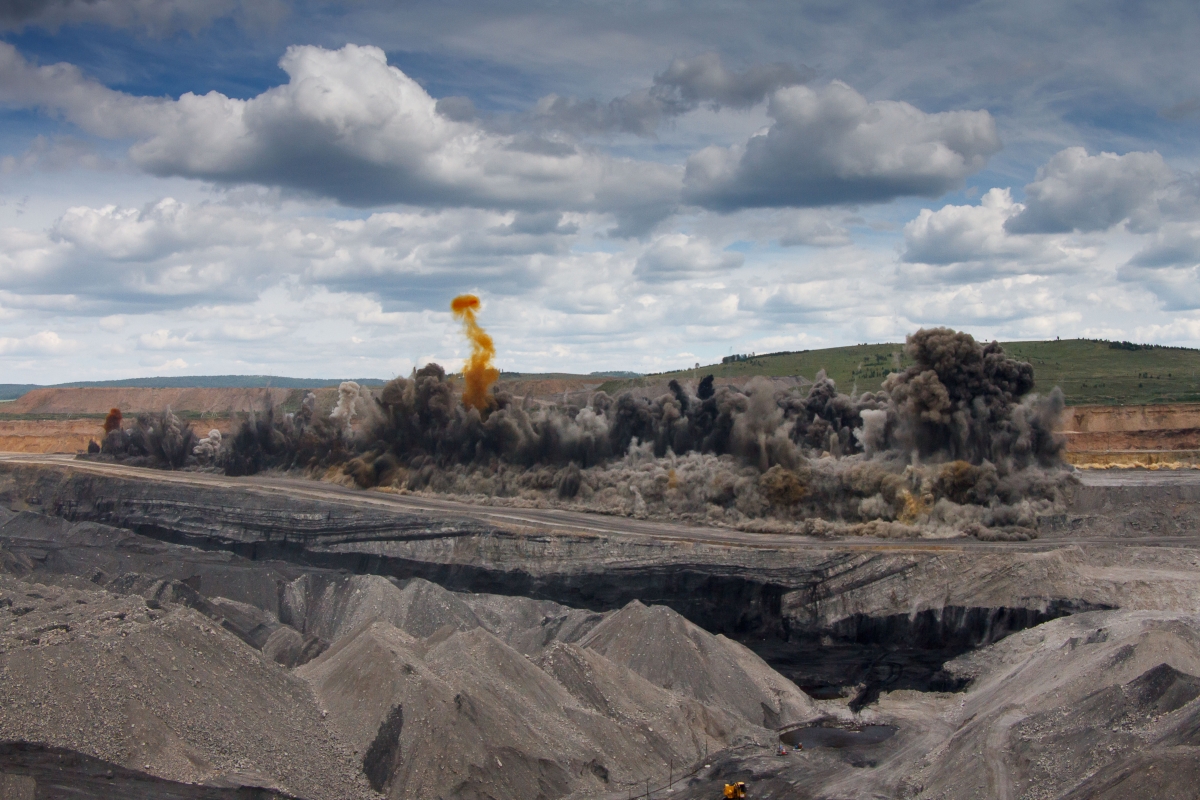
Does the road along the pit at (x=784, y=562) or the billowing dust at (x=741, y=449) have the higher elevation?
the billowing dust at (x=741, y=449)

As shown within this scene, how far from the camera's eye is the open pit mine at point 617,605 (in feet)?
113

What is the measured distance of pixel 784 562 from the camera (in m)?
69.1

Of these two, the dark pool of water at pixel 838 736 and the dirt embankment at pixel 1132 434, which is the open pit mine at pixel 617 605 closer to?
the dark pool of water at pixel 838 736

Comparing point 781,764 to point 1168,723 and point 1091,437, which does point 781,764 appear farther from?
point 1091,437

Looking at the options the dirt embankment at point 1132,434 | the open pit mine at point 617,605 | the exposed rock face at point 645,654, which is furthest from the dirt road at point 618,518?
the dirt embankment at point 1132,434

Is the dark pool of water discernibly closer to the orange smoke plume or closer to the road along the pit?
the road along the pit

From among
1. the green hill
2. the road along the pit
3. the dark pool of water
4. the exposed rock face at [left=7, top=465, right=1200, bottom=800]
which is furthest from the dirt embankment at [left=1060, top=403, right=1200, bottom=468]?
the dark pool of water

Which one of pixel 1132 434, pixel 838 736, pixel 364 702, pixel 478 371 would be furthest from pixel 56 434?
pixel 1132 434

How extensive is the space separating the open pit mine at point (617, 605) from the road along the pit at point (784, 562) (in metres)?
0.25

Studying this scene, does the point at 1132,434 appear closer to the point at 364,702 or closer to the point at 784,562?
the point at 784,562

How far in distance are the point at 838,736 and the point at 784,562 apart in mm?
24464

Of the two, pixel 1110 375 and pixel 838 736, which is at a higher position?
pixel 1110 375

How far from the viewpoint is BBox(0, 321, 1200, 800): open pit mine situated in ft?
113

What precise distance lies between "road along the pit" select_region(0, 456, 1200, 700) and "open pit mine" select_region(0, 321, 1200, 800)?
0.25 meters
